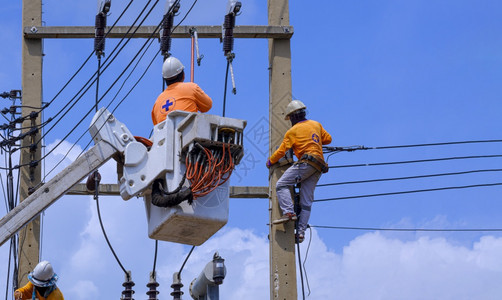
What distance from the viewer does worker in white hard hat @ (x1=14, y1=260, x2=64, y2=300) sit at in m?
13.3

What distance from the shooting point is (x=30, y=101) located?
563 inches

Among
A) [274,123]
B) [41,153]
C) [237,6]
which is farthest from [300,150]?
[41,153]

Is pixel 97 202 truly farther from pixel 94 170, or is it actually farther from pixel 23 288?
pixel 23 288

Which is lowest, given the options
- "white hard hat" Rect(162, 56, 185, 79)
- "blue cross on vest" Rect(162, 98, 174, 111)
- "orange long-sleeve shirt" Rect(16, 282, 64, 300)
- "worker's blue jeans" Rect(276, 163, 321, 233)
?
"orange long-sleeve shirt" Rect(16, 282, 64, 300)

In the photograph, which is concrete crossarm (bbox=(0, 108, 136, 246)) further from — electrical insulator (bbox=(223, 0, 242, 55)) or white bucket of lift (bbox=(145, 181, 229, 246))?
electrical insulator (bbox=(223, 0, 242, 55))

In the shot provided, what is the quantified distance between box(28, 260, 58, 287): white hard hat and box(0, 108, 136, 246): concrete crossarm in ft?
2.90

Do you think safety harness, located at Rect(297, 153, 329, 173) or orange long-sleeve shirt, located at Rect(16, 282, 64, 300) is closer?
orange long-sleeve shirt, located at Rect(16, 282, 64, 300)

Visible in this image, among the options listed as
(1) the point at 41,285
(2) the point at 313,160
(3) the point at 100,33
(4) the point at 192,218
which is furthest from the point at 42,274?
(2) the point at 313,160

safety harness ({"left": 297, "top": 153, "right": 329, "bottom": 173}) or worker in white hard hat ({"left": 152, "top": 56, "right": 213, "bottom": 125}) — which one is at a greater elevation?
worker in white hard hat ({"left": 152, "top": 56, "right": 213, "bottom": 125})

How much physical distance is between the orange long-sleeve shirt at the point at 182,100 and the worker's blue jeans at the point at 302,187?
124 cm

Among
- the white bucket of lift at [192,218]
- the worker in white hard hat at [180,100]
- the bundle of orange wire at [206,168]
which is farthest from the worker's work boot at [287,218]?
the worker in white hard hat at [180,100]

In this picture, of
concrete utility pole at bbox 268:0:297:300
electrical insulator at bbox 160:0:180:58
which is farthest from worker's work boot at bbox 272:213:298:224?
electrical insulator at bbox 160:0:180:58

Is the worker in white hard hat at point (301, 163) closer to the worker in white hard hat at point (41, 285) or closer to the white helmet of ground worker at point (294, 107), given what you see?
the white helmet of ground worker at point (294, 107)

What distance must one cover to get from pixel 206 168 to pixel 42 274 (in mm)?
2444
